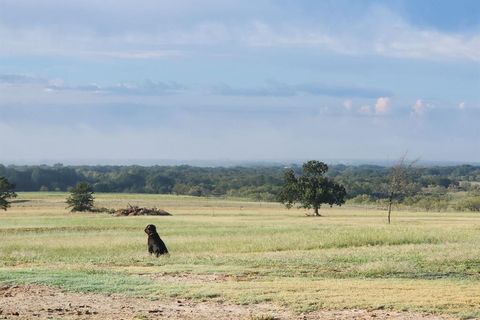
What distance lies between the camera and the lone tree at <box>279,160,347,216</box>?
80.3 m

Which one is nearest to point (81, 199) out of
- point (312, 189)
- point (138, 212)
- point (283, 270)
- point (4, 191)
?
point (4, 191)

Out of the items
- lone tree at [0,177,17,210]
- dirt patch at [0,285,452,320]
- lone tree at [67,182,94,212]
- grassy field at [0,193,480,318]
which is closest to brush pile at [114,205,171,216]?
lone tree at [67,182,94,212]

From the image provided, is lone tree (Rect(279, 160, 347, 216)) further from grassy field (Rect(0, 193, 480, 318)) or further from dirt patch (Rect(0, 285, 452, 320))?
dirt patch (Rect(0, 285, 452, 320))

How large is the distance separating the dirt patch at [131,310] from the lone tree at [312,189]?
64398 millimetres

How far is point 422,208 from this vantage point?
116 metres

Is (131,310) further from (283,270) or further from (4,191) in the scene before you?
(4,191)

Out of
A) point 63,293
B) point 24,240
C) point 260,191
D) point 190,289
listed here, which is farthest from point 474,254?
point 260,191

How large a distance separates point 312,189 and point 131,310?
219ft

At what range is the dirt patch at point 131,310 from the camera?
45.9 feet

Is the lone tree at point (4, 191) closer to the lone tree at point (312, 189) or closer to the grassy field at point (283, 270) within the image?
the lone tree at point (312, 189)

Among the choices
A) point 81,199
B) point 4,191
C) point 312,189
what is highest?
point 312,189

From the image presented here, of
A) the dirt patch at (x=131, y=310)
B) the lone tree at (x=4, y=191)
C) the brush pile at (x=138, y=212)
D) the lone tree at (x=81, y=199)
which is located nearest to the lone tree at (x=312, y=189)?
the brush pile at (x=138, y=212)

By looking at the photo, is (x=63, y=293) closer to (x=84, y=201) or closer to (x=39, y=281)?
(x=39, y=281)

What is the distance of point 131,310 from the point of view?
587 inches
